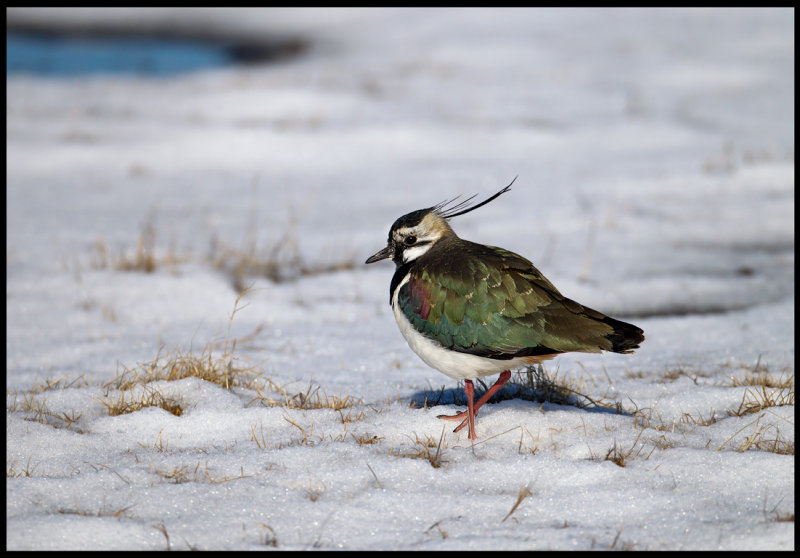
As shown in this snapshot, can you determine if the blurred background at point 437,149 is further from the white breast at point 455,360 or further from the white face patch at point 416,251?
the white breast at point 455,360

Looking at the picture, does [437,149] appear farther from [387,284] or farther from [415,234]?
[415,234]

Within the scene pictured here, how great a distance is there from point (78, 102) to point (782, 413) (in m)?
13.9

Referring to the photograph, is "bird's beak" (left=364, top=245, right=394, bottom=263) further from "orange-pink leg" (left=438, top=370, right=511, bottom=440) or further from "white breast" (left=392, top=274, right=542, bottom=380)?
"orange-pink leg" (left=438, top=370, right=511, bottom=440)

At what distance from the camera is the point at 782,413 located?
16.1 feet

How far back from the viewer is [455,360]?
463 centimetres

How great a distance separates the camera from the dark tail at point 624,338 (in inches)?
177

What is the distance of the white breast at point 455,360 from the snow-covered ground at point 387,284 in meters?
0.34

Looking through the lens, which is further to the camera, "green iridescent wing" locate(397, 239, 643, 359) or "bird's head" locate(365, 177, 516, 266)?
"bird's head" locate(365, 177, 516, 266)

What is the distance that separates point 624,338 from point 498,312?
71cm

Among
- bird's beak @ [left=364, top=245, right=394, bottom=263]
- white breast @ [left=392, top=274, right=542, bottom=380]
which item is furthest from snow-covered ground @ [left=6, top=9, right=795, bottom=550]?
bird's beak @ [left=364, top=245, right=394, bottom=263]

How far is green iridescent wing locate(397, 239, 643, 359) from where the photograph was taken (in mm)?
4516

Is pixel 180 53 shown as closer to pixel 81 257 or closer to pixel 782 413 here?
pixel 81 257

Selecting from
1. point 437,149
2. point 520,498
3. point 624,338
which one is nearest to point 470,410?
point 520,498

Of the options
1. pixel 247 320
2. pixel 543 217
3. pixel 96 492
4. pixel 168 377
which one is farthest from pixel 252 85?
pixel 96 492
